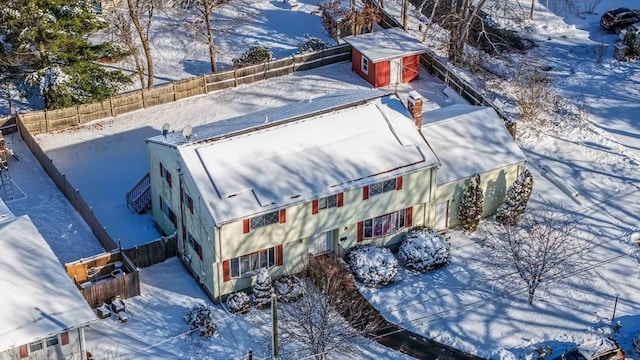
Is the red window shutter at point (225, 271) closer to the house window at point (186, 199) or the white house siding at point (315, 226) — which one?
the white house siding at point (315, 226)

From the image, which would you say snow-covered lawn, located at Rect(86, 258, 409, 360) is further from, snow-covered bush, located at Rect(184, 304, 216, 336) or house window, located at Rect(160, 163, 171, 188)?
house window, located at Rect(160, 163, 171, 188)

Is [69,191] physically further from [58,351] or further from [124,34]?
[58,351]

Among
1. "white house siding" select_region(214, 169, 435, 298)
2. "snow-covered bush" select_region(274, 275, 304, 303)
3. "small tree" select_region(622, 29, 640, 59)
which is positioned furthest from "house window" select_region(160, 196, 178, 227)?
"small tree" select_region(622, 29, 640, 59)

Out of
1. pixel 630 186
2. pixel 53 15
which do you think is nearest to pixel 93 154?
pixel 53 15

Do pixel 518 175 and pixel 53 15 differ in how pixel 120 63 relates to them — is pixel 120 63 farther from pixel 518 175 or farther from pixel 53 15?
pixel 518 175

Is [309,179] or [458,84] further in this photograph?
[458,84]

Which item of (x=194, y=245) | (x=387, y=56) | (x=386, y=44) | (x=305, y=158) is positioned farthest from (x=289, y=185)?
(x=386, y=44)

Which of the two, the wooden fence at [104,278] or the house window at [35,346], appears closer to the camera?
the house window at [35,346]

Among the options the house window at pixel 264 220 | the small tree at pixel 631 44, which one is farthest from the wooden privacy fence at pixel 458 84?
the house window at pixel 264 220
